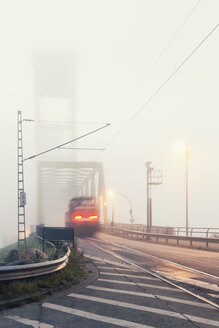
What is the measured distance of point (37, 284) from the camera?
37.9 feet

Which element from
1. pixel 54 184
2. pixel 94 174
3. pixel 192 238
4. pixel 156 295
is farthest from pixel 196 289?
pixel 54 184

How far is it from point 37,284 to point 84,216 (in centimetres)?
3785

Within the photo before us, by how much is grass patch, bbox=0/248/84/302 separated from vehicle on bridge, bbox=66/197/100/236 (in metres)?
34.4

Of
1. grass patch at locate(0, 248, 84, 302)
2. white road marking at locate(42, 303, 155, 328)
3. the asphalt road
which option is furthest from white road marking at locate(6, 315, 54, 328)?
grass patch at locate(0, 248, 84, 302)

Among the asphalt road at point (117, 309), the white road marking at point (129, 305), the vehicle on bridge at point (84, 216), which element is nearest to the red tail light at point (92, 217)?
the vehicle on bridge at point (84, 216)

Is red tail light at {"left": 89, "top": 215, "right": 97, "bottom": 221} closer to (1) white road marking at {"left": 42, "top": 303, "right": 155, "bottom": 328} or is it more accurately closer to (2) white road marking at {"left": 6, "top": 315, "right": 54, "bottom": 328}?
(1) white road marking at {"left": 42, "top": 303, "right": 155, "bottom": 328}

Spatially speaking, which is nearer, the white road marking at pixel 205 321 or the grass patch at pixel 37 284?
the white road marking at pixel 205 321

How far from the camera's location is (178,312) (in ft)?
28.6

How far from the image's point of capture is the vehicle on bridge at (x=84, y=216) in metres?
48.9

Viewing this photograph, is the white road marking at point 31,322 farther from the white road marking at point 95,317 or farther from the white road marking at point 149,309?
the white road marking at point 149,309

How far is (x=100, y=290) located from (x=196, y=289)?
2.26 meters

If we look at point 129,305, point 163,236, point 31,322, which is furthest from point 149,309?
point 163,236

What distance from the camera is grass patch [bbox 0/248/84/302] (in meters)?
10.3

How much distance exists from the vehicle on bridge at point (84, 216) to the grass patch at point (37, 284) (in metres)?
34.4
